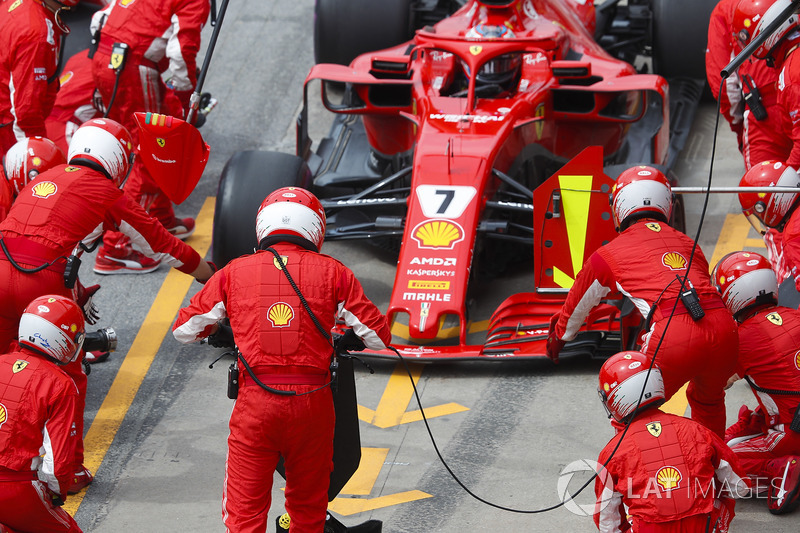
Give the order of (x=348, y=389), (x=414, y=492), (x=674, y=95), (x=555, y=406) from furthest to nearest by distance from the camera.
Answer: (x=674, y=95) < (x=555, y=406) < (x=414, y=492) < (x=348, y=389)

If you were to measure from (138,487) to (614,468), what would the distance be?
2715 mm

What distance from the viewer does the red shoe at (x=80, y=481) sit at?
244 inches

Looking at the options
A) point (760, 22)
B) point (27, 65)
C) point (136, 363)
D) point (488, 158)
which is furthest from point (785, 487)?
point (27, 65)

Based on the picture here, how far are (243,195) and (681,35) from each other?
421 cm

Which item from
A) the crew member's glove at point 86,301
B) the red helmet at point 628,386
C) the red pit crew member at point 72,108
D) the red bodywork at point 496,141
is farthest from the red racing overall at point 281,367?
the red pit crew member at point 72,108

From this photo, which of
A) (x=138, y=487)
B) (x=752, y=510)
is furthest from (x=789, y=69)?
(x=138, y=487)

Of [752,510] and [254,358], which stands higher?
[254,358]

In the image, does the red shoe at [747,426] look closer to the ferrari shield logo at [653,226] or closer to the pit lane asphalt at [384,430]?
the pit lane asphalt at [384,430]

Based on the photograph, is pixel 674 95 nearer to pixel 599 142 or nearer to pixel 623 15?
pixel 623 15

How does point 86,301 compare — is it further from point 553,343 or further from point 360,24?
point 360,24

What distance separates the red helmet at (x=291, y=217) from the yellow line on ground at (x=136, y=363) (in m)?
1.95

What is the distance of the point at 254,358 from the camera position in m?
5.03

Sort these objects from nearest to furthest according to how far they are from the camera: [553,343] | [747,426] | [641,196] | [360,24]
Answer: [641,196] < [747,426] < [553,343] < [360,24]

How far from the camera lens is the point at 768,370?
5.72 meters
